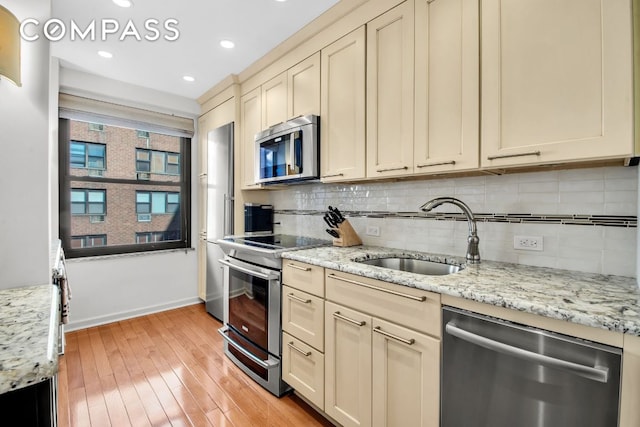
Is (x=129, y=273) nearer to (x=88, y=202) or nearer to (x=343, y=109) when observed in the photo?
(x=88, y=202)

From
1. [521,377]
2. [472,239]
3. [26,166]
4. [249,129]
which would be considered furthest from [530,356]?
[249,129]

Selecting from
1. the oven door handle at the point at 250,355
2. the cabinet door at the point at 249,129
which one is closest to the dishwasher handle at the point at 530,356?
the oven door handle at the point at 250,355

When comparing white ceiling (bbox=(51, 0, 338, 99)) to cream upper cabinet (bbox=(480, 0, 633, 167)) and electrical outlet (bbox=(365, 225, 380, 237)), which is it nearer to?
cream upper cabinet (bbox=(480, 0, 633, 167))

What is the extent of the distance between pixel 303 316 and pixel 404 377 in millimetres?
706

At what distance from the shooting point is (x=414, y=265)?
73.8 inches

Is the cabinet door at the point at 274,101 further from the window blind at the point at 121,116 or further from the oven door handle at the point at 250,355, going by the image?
the oven door handle at the point at 250,355

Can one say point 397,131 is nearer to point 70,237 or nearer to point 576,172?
point 576,172

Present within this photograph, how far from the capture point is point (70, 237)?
3.05 metres

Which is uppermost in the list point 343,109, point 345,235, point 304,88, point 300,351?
point 304,88

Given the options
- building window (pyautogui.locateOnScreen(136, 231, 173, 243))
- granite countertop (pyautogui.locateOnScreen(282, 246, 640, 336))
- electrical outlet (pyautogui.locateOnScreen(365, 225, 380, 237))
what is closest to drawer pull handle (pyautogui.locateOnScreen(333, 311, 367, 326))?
granite countertop (pyautogui.locateOnScreen(282, 246, 640, 336))

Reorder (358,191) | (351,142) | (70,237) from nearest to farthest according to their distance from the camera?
1. (351,142)
2. (358,191)
3. (70,237)

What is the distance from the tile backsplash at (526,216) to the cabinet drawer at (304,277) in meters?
0.67

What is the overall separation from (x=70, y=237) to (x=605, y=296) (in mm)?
4054

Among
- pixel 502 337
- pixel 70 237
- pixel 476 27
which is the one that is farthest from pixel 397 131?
pixel 70 237
